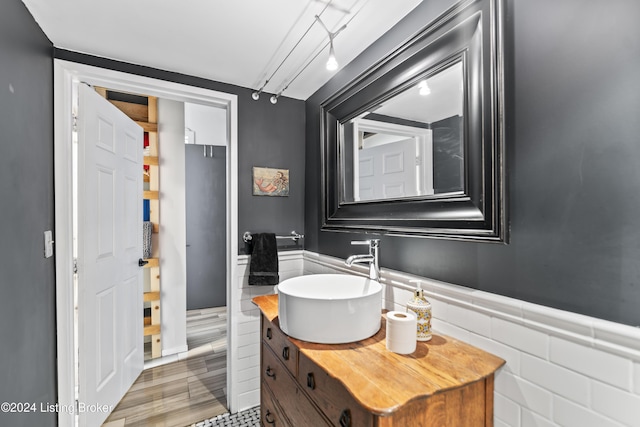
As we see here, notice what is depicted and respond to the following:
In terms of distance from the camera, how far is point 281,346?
1.27 meters

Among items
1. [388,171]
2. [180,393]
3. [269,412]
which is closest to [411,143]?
[388,171]

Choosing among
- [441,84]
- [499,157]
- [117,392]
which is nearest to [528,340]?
[499,157]

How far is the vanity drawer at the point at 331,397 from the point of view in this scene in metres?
0.78

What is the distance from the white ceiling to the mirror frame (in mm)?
212

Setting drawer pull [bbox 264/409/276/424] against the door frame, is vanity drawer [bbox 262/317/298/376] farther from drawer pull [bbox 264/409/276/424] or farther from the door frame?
the door frame

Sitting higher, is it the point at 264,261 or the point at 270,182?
the point at 270,182

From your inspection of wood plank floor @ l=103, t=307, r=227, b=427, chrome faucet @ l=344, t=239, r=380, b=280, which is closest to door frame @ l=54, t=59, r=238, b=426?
wood plank floor @ l=103, t=307, r=227, b=427

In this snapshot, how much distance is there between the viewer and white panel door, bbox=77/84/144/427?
1626 mm

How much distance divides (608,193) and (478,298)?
0.46 metres

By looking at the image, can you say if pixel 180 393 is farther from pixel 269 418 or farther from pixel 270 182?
pixel 270 182

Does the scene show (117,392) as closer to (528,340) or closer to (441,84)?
(528,340)

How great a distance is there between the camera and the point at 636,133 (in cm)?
66

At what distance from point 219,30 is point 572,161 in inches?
58.0

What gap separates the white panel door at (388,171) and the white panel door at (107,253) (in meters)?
1.50
